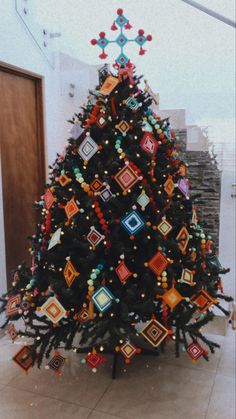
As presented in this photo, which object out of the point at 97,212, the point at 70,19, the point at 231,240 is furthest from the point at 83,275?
the point at 70,19

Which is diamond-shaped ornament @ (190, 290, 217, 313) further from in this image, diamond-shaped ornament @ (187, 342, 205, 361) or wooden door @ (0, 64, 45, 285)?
wooden door @ (0, 64, 45, 285)

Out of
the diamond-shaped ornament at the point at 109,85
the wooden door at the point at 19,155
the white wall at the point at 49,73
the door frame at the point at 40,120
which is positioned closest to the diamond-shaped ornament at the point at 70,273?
the diamond-shaped ornament at the point at 109,85

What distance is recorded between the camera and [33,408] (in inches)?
63.0

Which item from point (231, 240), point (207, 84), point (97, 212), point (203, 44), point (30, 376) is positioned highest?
point (203, 44)

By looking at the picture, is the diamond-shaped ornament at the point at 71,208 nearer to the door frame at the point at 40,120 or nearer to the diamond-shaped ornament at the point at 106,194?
the diamond-shaped ornament at the point at 106,194

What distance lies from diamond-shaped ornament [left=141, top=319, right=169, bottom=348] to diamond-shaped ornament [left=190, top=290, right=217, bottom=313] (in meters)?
0.25

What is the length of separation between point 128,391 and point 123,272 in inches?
25.5

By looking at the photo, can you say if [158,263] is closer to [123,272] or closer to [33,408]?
[123,272]

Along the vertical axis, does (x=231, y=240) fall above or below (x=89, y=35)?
below

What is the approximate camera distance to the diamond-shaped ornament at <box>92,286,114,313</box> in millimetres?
1500

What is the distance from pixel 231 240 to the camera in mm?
2797

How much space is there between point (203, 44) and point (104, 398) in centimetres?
242

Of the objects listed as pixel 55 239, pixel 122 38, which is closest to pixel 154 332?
pixel 55 239

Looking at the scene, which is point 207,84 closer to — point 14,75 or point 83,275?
point 14,75
